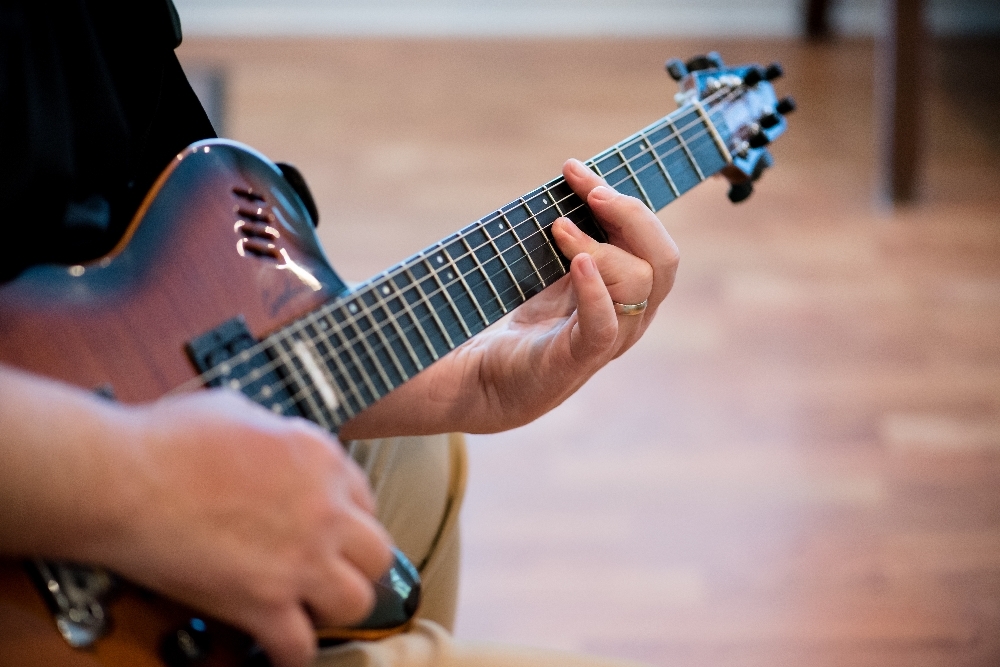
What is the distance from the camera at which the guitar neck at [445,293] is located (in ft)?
2.32

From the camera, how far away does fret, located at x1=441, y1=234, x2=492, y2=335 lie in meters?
0.80

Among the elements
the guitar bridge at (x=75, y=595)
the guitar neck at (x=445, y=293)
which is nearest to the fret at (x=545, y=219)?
the guitar neck at (x=445, y=293)

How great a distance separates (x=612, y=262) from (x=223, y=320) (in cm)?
34

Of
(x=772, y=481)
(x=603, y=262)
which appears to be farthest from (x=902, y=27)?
(x=603, y=262)

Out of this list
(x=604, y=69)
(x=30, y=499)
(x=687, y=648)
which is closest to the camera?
(x=30, y=499)

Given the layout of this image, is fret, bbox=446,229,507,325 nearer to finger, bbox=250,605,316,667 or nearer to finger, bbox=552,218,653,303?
finger, bbox=552,218,653,303

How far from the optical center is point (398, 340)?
0.76 m

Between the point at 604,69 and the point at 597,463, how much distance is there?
53.8 inches

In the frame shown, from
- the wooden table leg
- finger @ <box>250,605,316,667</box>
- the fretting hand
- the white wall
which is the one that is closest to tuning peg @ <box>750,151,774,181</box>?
the fretting hand

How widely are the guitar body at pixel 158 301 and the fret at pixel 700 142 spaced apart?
0.40 meters

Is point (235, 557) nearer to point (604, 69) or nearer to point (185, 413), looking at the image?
point (185, 413)

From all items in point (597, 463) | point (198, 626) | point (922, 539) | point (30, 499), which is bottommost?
point (922, 539)

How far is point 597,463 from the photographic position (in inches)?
66.9

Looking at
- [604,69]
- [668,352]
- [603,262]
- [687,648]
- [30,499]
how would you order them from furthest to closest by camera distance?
[604,69] < [668,352] < [687,648] < [603,262] < [30,499]
